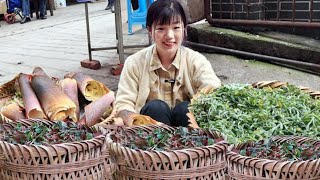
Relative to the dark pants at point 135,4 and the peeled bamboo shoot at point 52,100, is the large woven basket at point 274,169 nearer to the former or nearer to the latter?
the peeled bamboo shoot at point 52,100

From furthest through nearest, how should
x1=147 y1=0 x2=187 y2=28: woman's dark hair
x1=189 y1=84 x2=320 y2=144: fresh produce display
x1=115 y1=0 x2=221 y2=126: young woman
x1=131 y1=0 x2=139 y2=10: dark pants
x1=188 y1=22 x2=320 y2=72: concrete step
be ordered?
1. x1=131 y1=0 x2=139 y2=10: dark pants
2. x1=188 y1=22 x2=320 y2=72: concrete step
3. x1=115 y1=0 x2=221 y2=126: young woman
4. x1=147 y1=0 x2=187 y2=28: woman's dark hair
5. x1=189 y1=84 x2=320 y2=144: fresh produce display

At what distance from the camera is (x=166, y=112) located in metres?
2.74

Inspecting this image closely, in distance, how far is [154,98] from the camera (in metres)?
2.96

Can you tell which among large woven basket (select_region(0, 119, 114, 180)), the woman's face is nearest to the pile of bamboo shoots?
the woman's face

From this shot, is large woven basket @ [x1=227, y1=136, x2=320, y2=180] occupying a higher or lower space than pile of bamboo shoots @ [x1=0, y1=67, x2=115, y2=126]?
higher

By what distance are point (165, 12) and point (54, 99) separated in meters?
0.94

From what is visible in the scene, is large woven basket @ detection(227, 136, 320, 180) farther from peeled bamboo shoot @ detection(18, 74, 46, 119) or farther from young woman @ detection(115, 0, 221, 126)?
peeled bamboo shoot @ detection(18, 74, 46, 119)

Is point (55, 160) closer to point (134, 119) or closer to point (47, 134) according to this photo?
point (47, 134)

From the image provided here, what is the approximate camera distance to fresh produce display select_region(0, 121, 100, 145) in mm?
1800

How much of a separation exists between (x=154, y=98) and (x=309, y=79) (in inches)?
87.3

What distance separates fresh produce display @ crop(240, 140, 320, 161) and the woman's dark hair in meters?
1.17

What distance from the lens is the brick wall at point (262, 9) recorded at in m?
4.90

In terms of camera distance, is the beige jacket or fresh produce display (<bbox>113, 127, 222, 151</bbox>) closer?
fresh produce display (<bbox>113, 127, 222, 151</bbox>)

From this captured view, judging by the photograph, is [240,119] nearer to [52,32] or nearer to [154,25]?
[154,25]
